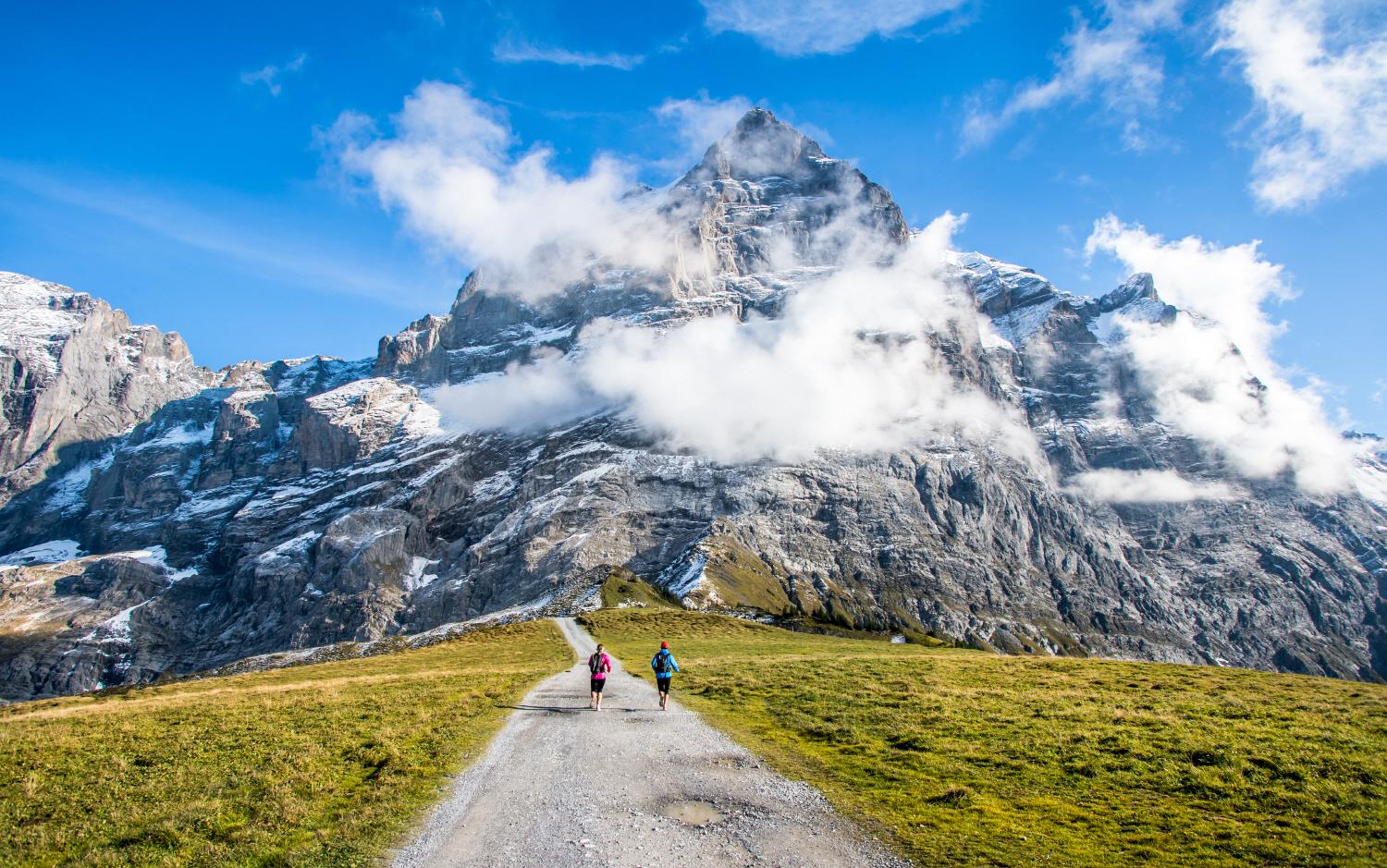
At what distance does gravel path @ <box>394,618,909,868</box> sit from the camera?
41.4 feet

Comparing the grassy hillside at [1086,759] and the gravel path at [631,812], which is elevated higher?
the grassy hillside at [1086,759]

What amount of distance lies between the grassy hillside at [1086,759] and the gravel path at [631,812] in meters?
1.18

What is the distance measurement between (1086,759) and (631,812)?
11.9 m

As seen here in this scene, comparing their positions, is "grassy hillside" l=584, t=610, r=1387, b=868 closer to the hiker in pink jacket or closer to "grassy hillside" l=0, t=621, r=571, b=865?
the hiker in pink jacket

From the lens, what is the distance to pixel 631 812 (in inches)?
581

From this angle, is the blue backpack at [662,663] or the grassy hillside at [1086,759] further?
the blue backpack at [662,663]

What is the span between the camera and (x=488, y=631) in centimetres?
7969

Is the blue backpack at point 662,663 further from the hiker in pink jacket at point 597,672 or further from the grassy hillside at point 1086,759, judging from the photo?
the grassy hillside at point 1086,759

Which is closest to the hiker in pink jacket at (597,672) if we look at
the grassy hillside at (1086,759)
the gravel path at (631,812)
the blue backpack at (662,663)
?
the blue backpack at (662,663)

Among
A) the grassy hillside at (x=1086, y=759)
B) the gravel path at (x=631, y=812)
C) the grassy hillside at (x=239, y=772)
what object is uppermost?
the grassy hillside at (x=1086, y=759)

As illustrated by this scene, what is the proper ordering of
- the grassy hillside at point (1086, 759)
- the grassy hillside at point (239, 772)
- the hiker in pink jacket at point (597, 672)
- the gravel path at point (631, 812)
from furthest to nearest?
1. the hiker in pink jacket at point (597, 672)
2. the grassy hillside at point (239, 772)
3. the grassy hillside at point (1086, 759)
4. the gravel path at point (631, 812)

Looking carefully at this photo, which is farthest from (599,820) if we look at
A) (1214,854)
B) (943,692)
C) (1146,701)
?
(1146,701)

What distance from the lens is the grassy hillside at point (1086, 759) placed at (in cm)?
1305

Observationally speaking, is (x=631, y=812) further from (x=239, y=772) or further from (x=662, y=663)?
(x=662, y=663)
